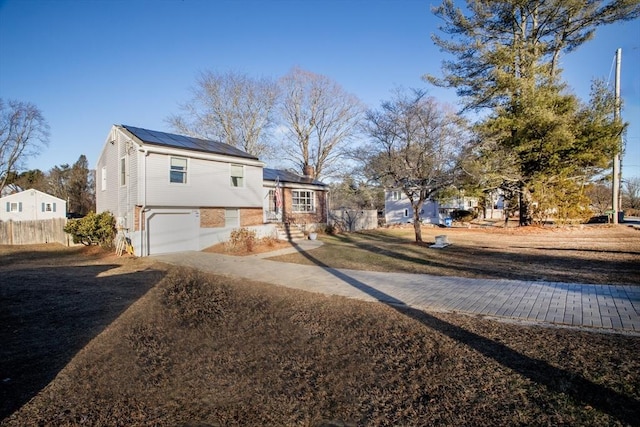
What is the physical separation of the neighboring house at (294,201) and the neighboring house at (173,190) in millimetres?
2629

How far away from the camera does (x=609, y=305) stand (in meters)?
5.34

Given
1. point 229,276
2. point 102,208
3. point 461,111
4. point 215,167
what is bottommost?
point 229,276

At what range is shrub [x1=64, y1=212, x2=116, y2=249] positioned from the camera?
15.6 meters

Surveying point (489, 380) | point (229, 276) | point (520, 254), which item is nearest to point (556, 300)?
point (489, 380)

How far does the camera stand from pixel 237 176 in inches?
714

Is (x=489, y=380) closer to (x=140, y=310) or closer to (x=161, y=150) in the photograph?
(x=140, y=310)

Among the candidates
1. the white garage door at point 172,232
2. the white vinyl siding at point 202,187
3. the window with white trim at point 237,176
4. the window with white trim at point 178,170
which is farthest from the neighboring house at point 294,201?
the window with white trim at point 178,170

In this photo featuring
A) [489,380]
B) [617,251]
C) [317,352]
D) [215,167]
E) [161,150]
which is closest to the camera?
[489,380]

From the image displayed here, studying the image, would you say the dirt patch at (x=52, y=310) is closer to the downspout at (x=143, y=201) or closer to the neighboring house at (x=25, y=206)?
the downspout at (x=143, y=201)

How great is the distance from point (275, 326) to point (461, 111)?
70.0 feet

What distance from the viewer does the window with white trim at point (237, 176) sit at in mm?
17922

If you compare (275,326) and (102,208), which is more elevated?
(102,208)

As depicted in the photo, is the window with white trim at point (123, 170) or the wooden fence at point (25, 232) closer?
the window with white trim at point (123, 170)

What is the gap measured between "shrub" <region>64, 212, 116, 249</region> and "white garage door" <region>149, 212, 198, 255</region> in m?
2.61
